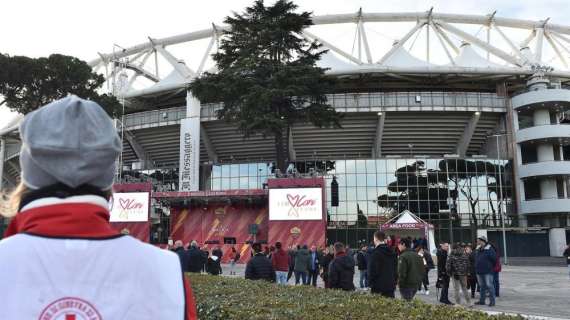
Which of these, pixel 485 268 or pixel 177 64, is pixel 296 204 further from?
pixel 177 64

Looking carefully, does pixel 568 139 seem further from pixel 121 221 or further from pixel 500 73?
pixel 121 221

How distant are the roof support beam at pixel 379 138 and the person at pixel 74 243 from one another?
139 ft

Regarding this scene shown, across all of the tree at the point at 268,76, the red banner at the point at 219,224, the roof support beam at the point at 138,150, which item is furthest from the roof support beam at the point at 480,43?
the roof support beam at the point at 138,150

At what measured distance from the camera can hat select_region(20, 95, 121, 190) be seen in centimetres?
135

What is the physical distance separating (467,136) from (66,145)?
4713cm

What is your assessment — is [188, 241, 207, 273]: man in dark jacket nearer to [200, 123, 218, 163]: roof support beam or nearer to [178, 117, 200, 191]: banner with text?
[178, 117, 200, 191]: banner with text

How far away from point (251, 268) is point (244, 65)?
21.0m

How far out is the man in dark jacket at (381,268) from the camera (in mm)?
9281

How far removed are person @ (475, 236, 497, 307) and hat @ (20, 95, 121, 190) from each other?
44.2 feet

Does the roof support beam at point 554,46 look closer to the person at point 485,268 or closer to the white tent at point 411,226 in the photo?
the white tent at point 411,226

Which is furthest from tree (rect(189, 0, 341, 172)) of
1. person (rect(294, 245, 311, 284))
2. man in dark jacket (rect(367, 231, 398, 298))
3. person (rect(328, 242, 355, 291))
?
man in dark jacket (rect(367, 231, 398, 298))

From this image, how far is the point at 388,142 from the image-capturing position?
1817 inches

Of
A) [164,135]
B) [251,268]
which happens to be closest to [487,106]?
[164,135]

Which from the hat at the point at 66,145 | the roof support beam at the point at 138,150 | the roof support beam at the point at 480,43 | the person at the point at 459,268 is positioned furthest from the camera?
the roof support beam at the point at 138,150
